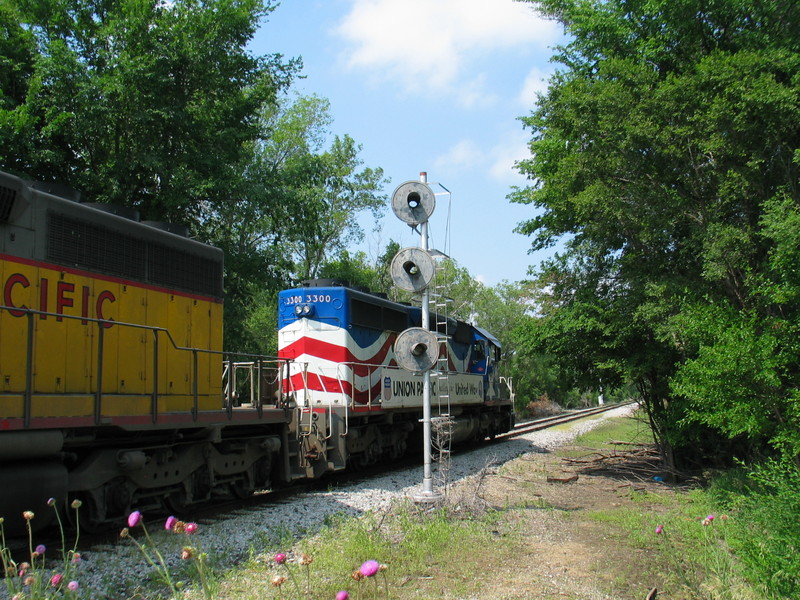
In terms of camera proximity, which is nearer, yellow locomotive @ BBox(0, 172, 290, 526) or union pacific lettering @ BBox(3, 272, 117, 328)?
yellow locomotive @ BBox(0, 172, 290, 526)

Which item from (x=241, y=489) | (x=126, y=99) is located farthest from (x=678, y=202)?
(x=126, y=99)

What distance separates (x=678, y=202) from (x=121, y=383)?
8.59m

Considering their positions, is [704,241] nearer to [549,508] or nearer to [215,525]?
[549,508]

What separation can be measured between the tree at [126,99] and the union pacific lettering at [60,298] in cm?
877

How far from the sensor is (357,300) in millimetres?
12914

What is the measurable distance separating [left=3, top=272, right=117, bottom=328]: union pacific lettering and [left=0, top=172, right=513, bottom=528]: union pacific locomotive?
0.04 feet

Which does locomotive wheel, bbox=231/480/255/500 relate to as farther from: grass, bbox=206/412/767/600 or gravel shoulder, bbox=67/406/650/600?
grass, bbox=206/412/767/600

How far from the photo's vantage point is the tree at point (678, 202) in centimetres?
942

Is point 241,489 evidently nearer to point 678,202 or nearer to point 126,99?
point 678,202

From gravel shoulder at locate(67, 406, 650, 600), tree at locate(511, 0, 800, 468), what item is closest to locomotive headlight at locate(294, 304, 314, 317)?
gravel shoulder at locate(67, 406, 650, 600)

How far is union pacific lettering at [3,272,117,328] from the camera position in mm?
6449

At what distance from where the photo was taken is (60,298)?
6.97 meters

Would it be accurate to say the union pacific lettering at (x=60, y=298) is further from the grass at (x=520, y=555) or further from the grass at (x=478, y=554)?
the grass at (x=478, y=554)

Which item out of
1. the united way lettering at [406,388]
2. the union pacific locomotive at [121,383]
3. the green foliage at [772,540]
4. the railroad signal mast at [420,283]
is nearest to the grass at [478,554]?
the green foliage at [772,540]
